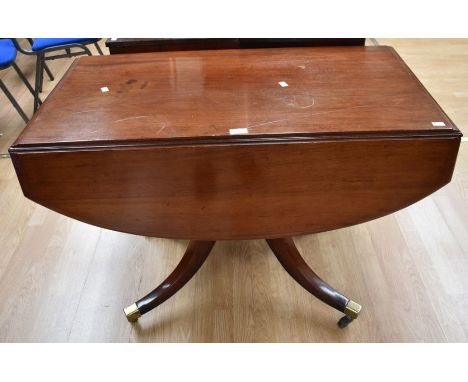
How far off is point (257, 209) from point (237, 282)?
0.55 metres

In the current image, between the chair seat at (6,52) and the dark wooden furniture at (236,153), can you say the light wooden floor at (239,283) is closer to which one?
the dark wooden furniture at (236,153)

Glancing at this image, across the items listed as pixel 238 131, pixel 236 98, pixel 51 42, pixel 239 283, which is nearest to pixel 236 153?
pixel 238 131

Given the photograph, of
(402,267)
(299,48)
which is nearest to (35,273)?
(299,48)

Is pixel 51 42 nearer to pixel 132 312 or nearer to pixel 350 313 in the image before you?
pixel 132 312

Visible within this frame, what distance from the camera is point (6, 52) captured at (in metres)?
2.17

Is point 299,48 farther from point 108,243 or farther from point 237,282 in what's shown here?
point 108,243

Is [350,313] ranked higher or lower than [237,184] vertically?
lower

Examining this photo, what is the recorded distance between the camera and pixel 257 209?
3.47 feet

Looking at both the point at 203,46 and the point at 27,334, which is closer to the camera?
the point at 27,334

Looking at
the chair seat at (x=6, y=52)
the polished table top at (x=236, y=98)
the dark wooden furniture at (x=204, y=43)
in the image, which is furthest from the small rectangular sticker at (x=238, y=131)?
the chair seat at (x=6, y=52)

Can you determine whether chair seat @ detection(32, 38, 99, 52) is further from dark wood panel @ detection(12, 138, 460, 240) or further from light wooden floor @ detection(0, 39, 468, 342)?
dark wood panel @ detection(12, 138, 460, 240)

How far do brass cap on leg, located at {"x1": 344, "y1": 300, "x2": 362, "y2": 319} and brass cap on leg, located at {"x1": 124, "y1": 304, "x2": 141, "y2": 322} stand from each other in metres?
0.67

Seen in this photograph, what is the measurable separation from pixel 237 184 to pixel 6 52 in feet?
5.86

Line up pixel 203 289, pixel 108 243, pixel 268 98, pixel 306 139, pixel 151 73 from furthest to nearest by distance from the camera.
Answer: pixel 108 243, pixel 203 289, pixel 151 73, pixel 268 98, pixel 306 139
